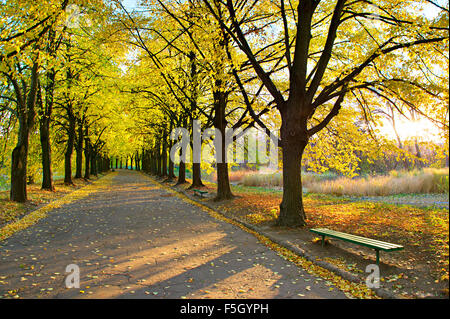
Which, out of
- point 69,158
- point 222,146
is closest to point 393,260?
point 222,146

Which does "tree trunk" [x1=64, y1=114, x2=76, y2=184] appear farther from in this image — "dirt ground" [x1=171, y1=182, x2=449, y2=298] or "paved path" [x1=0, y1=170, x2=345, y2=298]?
"dirt ground" [x1=171, y1=182, x2=449, y2=298]

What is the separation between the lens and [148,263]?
5.40m

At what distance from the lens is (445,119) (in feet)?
24.1

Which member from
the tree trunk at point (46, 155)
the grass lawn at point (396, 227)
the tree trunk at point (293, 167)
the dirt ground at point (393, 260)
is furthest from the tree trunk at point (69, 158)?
the tree trunk at point (293, 167)

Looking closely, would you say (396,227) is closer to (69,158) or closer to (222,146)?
(222,146)

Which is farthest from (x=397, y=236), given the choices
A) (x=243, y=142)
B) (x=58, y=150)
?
(x=58, y=150)

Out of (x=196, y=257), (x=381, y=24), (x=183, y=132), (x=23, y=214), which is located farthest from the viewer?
(x=183, y=132)

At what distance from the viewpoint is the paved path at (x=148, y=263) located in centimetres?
419

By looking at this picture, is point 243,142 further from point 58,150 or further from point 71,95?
point 58,150

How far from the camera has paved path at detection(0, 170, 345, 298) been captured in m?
4.19

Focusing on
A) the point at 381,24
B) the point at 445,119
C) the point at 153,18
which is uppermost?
the point at 153,18

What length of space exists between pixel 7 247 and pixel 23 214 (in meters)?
4.50

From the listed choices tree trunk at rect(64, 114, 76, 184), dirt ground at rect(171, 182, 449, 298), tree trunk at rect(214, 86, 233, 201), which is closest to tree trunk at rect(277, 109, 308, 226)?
dirt ground at rect(171, 182, 449, 298)

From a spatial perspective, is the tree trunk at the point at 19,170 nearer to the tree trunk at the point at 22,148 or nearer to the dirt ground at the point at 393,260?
the tree trunk at the point at 22,148
